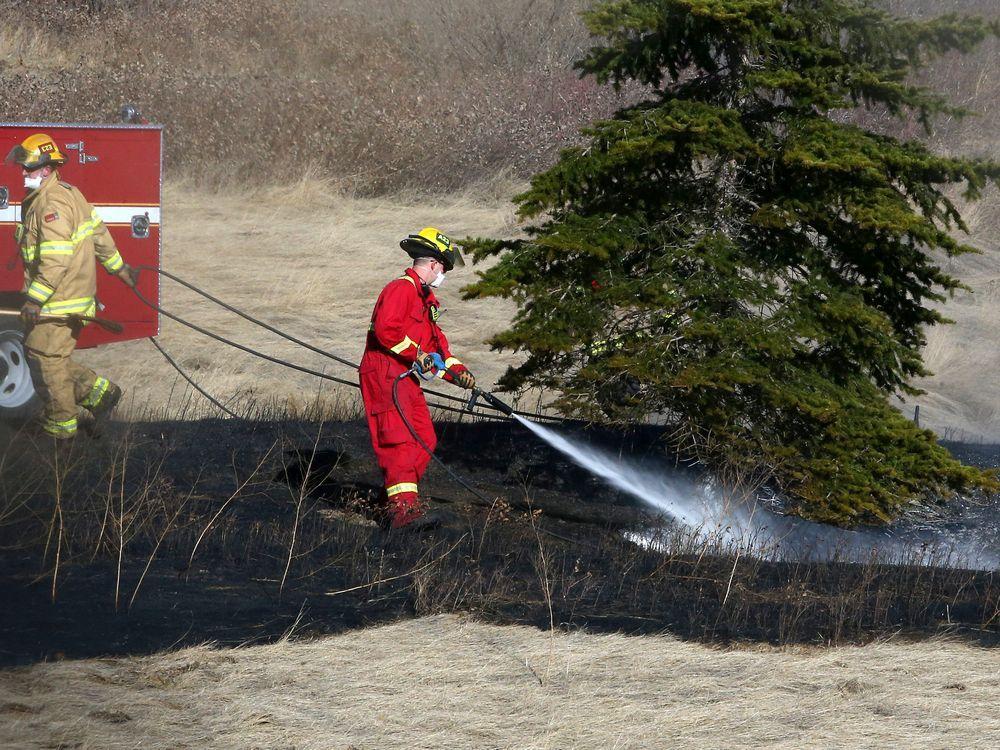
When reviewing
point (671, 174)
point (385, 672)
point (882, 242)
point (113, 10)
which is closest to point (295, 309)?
point (671, 174)

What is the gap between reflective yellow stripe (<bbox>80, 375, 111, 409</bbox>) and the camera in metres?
9.16

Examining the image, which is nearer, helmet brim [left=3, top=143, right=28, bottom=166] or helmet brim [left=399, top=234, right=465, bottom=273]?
helmet brim [left=399, top=234, right=465, bottom=273]

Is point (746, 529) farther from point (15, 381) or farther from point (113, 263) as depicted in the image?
point (15, 381)

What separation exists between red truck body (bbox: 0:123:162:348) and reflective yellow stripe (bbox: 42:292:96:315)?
0.99m

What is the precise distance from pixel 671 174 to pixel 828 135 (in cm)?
118

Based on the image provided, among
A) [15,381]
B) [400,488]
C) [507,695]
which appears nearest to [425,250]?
[400,488]

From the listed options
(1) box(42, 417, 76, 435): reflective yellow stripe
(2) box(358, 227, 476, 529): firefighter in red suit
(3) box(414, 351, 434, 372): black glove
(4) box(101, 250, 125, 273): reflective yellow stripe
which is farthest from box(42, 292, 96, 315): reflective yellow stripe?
(3) box(414, 351, 434, 372): black glove

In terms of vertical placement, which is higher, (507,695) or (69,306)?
(69,306)

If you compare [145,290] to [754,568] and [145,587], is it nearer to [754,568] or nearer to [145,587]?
[145,587]

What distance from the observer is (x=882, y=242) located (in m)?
7.26

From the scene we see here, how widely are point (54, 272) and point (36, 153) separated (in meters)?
0.86

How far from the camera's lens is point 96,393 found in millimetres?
9164

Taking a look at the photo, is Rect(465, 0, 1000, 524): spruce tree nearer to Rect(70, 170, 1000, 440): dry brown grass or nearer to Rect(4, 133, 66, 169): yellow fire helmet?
Rect(70, 170, 1000, 440): dry brown grass

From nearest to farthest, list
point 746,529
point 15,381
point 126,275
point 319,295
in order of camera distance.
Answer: point 746,529
point 126,275
point 15,381
point 319,295
